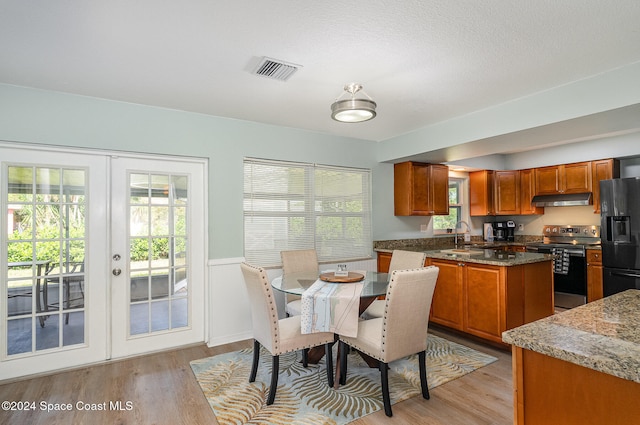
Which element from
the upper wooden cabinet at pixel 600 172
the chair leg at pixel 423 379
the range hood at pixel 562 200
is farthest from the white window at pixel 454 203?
the chair leg at pixel 423 379

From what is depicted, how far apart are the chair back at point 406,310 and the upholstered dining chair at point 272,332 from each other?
52 centimetres

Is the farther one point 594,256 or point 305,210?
point 594,256

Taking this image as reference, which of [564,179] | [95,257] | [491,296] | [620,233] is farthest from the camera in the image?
[564,179]

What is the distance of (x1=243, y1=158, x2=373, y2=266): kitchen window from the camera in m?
3.89

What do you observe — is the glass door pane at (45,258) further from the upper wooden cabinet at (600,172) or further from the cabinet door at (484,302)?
the upper wooden cabinet at (600,172)

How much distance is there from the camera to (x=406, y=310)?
2.26 meters

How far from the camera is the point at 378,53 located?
2234 millimetres

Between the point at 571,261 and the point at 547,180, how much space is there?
1395mm

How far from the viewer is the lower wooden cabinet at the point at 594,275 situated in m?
4.39

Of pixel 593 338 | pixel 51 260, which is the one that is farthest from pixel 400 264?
pixel 51 260

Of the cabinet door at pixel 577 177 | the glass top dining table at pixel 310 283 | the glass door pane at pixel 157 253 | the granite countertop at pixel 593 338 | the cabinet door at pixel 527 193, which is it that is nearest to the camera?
the granite countertop at pixel 593 338

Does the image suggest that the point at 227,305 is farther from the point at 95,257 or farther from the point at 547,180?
the point at 547,180

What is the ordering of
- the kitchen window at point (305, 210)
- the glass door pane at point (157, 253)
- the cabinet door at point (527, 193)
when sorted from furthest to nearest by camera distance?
the cabinet door at point (527, 193)
the kitchen window at point (305, 210)
the glass door pane at point (157, 253)

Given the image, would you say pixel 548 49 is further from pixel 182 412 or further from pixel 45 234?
pixel 45 234
